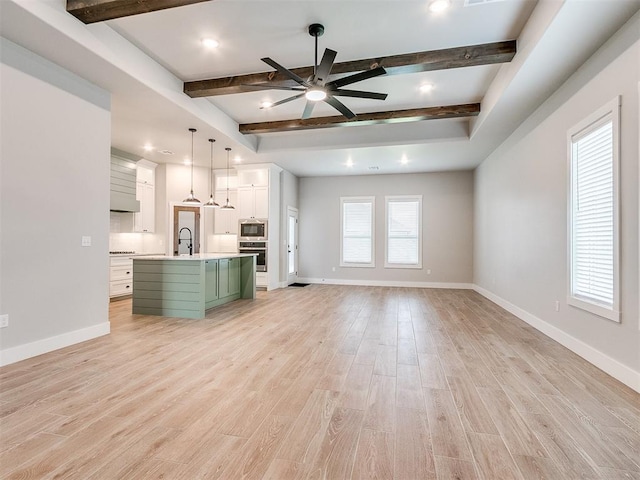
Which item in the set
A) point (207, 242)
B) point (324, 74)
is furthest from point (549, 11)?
point (207, 242)

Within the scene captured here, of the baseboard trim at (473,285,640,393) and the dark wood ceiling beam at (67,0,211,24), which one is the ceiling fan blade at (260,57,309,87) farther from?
the baseboard trim at (473,285,640,393)

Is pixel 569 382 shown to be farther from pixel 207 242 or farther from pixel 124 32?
pixel 207 242

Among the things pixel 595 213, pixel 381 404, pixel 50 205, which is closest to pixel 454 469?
pixel 381 404

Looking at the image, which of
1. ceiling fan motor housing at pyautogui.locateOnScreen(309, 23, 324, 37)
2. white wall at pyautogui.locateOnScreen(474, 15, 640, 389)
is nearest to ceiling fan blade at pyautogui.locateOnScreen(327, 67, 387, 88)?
ceiling fan motor housing at pyautogui.locateOnScreen(309, 23, 324, 37)

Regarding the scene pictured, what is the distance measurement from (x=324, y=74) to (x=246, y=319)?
336 cm

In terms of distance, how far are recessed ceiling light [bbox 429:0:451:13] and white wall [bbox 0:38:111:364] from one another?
12.3 ft

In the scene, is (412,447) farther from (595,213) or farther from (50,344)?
(50,344)

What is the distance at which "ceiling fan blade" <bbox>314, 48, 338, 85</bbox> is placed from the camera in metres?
3.02

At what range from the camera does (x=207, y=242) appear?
8.18 meters

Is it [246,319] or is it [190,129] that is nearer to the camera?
[246,319]

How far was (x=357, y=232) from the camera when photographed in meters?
9.09

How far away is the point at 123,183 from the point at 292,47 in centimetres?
488

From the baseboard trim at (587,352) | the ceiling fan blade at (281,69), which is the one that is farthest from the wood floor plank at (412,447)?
the ceiling fan blade at (281,69)

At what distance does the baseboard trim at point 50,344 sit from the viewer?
302 centimetres
